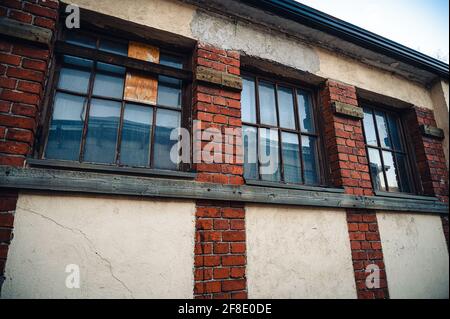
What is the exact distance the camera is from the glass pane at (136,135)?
230 centimetres

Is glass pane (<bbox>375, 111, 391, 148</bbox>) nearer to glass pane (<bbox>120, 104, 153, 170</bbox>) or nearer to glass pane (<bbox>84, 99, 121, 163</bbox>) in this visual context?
glass pane (<bbox>120, 104, 153, 170</bbox>)

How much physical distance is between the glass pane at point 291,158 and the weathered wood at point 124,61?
132 cm

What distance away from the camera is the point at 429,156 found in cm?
370

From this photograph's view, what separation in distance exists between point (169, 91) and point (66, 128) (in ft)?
3.30

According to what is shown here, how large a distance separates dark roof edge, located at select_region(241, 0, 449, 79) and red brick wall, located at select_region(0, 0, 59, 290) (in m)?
2.05

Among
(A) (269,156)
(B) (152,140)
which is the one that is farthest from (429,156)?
(B) (152,140)

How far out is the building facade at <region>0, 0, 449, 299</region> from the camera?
185 centimetres

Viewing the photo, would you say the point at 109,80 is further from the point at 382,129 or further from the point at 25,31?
the point at 382,129

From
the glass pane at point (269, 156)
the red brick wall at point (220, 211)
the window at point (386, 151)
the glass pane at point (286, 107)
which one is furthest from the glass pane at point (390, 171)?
the red brick wall at point (220, 211)

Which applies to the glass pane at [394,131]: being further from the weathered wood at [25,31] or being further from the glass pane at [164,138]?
the weathered wood at [25,31]

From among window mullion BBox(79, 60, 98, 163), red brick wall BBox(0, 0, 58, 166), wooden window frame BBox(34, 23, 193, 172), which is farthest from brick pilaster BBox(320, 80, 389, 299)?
red brick wall BBox(0, 0, 58, 166)

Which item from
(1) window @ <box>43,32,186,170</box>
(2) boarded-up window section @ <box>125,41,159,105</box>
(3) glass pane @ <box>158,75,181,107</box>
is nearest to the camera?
(1) window @ <box>43,32,186,170</box>
